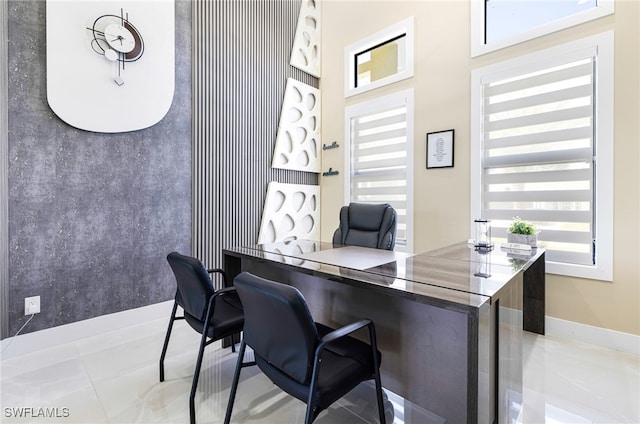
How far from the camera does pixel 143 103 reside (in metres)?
2.98

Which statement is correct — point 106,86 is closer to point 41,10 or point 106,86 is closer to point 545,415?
point 41,10

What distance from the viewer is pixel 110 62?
277 centimetres

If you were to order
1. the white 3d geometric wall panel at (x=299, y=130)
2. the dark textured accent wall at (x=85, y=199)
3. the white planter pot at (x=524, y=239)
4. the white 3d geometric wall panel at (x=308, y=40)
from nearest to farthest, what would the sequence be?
the dark textured accent wall at (x=85, y=199) < the white planter pot at (x=524, y=239) < the white 3d geometric wall panel at (x=299, y=130) < the white 3d geometric wall panel at (x=308, y=40)

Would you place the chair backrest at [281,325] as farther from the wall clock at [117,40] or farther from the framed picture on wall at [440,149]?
the framed picture on wall at [440,149]

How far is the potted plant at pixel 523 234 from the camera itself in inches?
99.5

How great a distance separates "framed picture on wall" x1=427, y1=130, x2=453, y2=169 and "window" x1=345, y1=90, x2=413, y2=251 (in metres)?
0.25

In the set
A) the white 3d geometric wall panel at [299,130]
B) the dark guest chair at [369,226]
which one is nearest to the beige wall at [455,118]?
the white 3d geometric wall panel at [299,130]

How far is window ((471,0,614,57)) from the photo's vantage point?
2.64m

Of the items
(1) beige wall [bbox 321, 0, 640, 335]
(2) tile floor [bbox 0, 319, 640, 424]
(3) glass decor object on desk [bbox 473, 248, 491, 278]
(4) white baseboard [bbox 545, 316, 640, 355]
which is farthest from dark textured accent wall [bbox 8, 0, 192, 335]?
(4) white baseboard [bbox 545, 316, 640, 355]

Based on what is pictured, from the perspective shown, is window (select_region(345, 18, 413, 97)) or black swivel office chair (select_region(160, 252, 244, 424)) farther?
window (select_region(345, 18, 413, 97))

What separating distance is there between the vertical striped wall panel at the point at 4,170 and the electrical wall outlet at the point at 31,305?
107 millimetres

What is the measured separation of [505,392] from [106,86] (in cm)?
371

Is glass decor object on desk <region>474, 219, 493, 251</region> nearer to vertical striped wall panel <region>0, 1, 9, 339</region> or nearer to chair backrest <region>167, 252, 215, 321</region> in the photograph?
chair backrest <region>167, 252, 215, 321</region>

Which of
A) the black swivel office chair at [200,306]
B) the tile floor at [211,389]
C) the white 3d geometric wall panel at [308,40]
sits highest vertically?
the white 3d geometric wall panel at [308,40]
